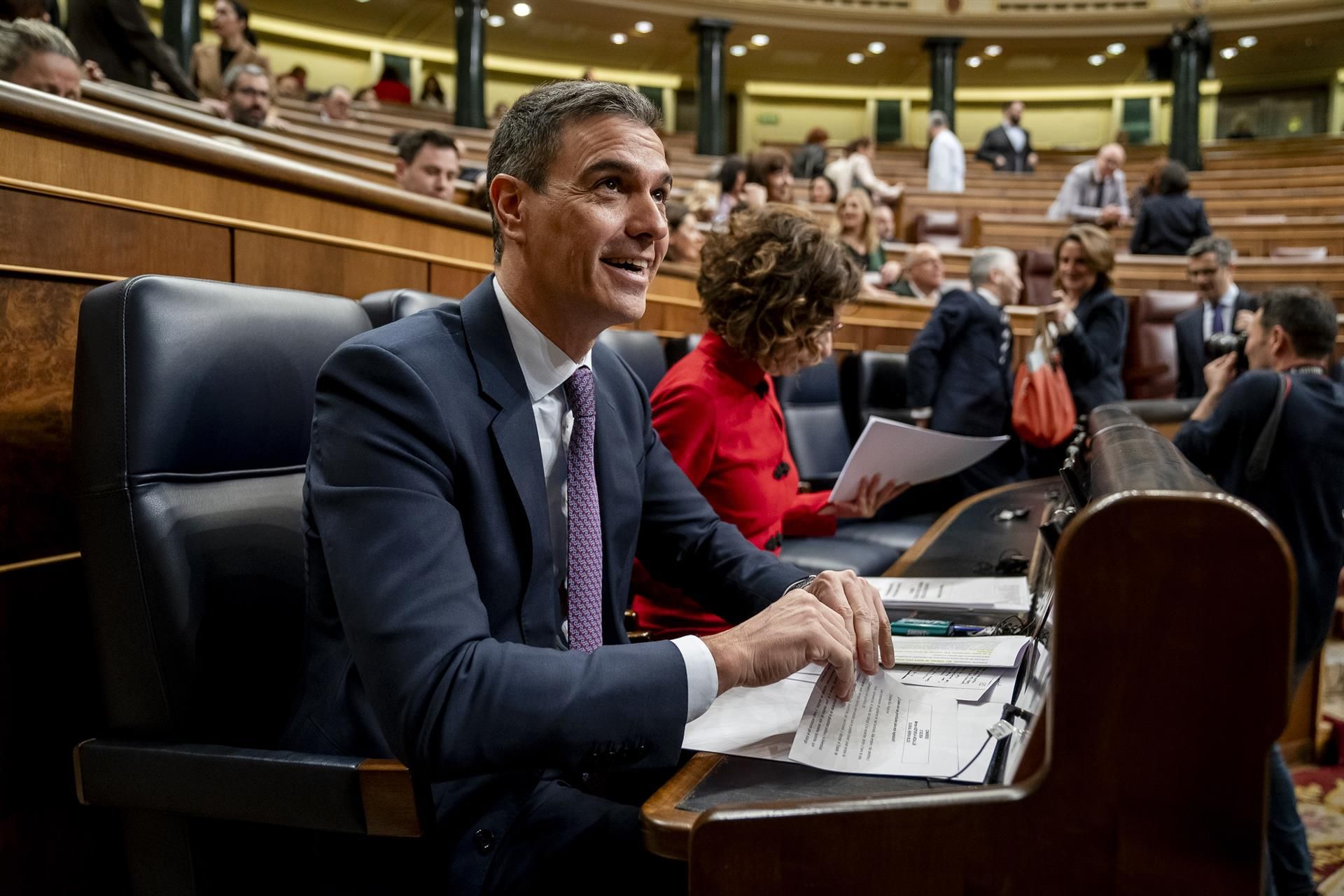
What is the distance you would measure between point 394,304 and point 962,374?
201cm

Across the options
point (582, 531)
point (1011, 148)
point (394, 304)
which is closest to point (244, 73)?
point (394, 304)

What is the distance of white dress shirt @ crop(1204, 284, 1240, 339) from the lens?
411 centimetres

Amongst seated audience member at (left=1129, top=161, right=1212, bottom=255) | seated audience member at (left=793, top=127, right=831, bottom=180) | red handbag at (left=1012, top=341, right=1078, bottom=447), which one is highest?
seated audience member at (left=793, top=127, right=831, bottom=180)

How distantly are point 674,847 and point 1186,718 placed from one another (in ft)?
0.88

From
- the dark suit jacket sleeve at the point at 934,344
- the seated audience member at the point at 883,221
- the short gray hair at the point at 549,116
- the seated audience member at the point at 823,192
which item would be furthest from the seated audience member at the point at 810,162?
the short gray hair at the point at 549,116

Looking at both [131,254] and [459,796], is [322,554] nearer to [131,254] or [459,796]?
[459,796]

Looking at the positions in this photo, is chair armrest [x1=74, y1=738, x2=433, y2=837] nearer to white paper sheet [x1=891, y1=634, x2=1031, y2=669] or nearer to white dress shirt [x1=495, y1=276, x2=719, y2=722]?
white dress shirt [x1=495, y1=276, x2=719, y2=722]

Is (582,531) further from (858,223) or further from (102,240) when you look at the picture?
(858,223)

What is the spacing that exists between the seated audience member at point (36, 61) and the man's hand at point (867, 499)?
168 cm

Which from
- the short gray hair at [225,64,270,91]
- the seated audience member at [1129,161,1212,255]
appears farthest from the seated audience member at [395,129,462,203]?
the seated audience member at [1129,161,1212,255]

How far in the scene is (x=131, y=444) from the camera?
0.78 m

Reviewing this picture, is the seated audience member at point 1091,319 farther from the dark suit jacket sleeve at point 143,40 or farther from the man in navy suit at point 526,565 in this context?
the dark suit jacket sleeve at point 143,40

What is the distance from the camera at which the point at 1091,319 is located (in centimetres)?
302

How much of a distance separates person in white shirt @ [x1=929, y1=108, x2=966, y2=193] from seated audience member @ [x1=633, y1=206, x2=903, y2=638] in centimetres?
688
